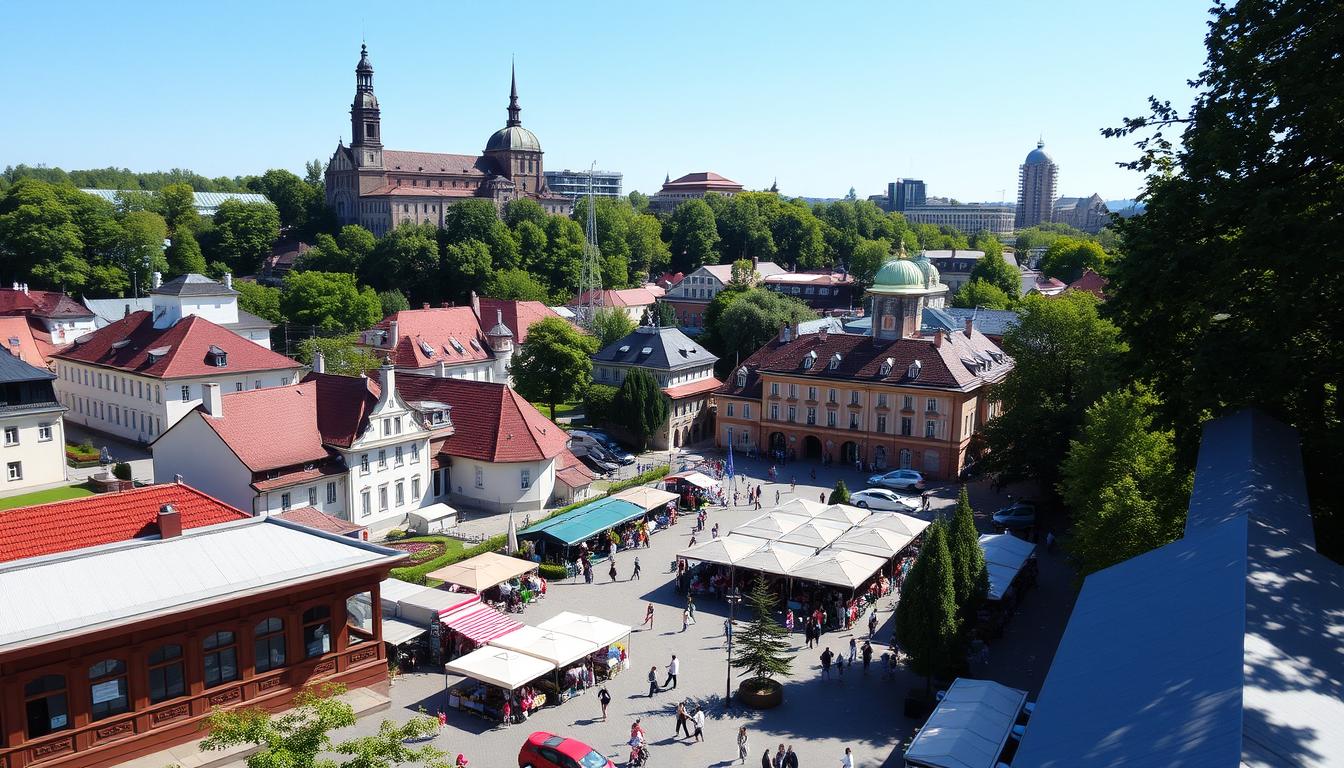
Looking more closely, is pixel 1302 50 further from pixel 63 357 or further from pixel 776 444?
pixel 63 357

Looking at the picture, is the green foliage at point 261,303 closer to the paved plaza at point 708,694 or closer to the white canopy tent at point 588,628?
the paved plaza at point 708,694

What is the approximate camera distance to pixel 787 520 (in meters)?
37.4

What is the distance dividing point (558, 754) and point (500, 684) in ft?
10.8

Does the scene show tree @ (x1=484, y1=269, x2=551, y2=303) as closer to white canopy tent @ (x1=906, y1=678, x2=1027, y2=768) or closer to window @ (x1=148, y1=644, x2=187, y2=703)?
white canopy tent @ (x1=906, y1=678, x2=1027, y2=768)

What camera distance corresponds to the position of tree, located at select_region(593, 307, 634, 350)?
73688mm

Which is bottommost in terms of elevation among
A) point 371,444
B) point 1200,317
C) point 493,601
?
point 493,601

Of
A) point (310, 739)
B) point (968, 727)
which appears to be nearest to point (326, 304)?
point (968, 727)

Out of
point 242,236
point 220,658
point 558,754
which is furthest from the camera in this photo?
point 242,236

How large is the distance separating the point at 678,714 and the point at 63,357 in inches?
2093

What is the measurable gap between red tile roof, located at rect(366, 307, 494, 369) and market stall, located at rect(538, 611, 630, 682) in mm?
39219

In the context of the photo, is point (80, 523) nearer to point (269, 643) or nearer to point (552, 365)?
point (269, 643)

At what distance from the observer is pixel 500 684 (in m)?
24.7

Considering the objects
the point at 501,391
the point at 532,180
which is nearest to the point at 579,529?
the point at 501,391

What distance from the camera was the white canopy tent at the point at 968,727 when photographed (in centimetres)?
2103
